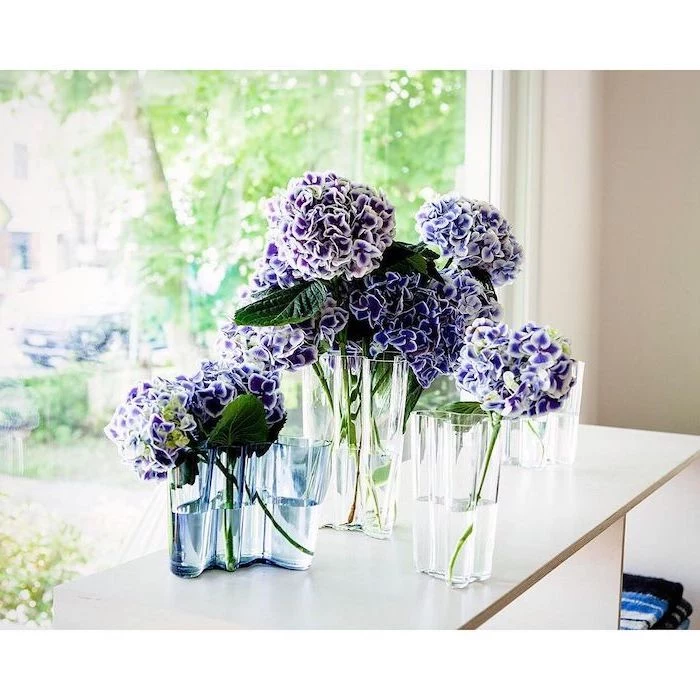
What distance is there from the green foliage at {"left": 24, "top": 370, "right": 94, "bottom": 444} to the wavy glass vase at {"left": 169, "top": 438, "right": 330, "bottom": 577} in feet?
2.87

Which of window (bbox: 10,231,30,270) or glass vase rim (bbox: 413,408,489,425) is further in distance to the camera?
window (bbox: 10,231,30,270)

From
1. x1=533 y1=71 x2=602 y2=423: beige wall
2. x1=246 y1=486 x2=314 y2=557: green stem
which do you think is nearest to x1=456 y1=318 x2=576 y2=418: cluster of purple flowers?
x1=246 y1=486 x2=314 y2=557: green stem

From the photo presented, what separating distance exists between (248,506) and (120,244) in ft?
3.37

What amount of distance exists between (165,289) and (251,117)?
0.46m

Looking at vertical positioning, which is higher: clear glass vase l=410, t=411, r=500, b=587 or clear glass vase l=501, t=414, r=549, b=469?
clear glass vase l=410, t=411, r=500, b=587

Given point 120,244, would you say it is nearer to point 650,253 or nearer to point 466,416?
point 466,416

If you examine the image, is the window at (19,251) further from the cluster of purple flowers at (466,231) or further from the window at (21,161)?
the cluster of purple flowers at (466,231)

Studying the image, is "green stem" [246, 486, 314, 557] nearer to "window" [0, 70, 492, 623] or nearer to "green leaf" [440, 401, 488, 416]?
"green leaf" [440, 401, 488, 416]

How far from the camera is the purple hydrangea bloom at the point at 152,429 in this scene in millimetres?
997

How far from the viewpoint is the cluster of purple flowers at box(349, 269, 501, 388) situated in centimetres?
119

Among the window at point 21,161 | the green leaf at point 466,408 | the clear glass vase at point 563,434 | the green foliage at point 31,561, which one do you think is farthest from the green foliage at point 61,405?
the green leaf at point 466,408

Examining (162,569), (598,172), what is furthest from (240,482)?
(598,172)

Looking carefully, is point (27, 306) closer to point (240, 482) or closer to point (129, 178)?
point (129, 178)

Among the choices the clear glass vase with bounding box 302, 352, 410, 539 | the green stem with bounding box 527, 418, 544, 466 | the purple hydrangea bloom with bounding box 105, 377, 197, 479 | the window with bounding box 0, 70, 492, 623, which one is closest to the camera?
the purple hydrangea bloom with bounding box 105, 377, 197, 479
